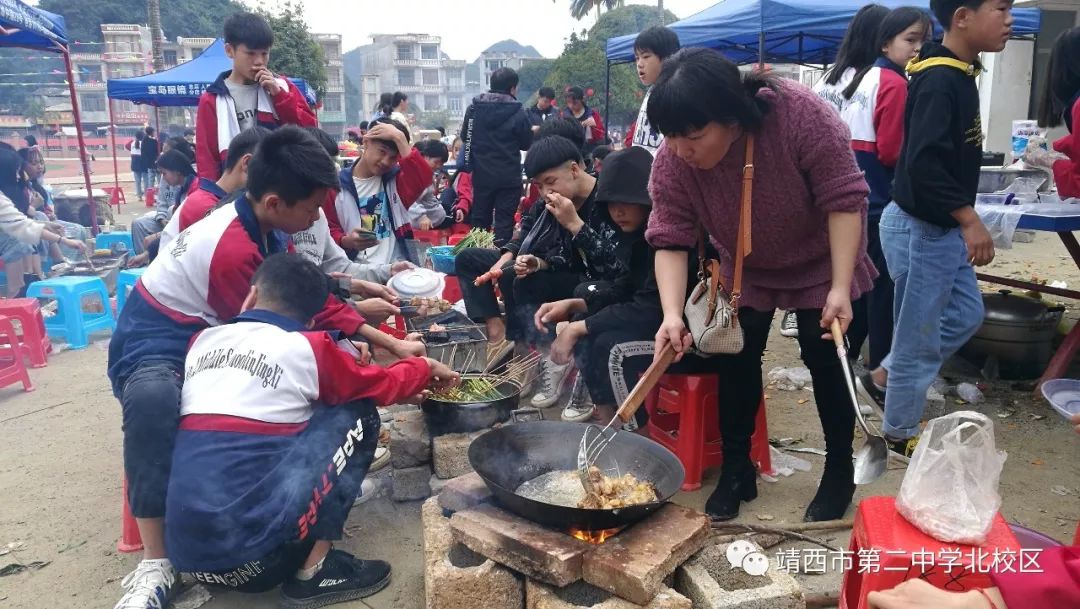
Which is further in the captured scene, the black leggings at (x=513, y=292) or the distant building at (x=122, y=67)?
the distant building at (x=122, y=67)

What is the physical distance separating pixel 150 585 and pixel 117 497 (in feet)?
4.36

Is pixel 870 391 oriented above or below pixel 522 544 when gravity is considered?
below

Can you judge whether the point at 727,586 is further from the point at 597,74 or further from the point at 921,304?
the point at 597,74

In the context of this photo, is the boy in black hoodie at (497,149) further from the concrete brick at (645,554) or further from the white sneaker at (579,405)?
the concrete brick at (645,554)

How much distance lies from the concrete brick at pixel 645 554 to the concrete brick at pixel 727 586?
74 millimetres

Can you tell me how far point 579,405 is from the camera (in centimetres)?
464

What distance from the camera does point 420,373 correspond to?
122 inches

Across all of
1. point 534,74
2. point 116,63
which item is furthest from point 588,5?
point 116,63

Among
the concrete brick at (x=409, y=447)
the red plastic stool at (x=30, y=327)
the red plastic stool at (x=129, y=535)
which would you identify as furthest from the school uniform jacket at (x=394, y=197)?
the red plastic stool at (x=30, y=327)

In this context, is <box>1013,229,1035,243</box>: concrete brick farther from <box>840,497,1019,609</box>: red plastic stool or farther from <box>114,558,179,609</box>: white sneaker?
<box>114,558,179,609</box>: white sneaker

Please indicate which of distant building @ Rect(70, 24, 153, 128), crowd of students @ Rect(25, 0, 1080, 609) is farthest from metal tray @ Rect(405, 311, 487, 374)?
distant building @ Rect(70, 24, 153, 128)

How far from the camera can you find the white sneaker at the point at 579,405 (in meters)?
4.52

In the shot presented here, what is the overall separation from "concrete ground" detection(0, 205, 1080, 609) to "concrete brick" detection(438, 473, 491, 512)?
451 mm

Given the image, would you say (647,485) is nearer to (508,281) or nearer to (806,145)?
(806,145)
